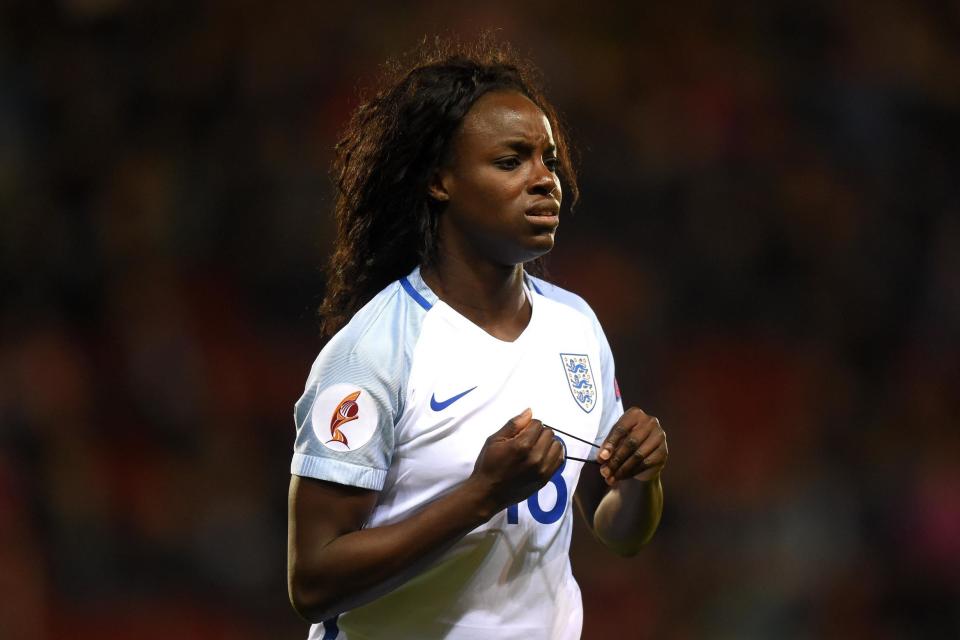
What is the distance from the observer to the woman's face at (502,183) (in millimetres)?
2193

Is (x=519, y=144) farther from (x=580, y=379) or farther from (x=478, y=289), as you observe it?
(x=580, y=379)

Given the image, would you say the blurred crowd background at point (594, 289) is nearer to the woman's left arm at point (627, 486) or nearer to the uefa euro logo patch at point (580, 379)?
the woman's left arm at point (627, 486)

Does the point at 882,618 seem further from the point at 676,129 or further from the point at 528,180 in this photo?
the point at 528,180

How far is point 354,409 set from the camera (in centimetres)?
205

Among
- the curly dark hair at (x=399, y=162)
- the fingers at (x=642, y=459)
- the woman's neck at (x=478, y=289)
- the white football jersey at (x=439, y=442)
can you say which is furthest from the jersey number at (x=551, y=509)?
the curly dark hair at (x=399, y=162)

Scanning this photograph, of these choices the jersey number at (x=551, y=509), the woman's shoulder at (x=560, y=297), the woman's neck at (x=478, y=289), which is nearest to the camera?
the jersey number at (x=551, y=509)

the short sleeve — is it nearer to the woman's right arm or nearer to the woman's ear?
the woman's right arm

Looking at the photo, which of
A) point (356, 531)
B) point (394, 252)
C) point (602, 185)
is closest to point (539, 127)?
point (394, 252)

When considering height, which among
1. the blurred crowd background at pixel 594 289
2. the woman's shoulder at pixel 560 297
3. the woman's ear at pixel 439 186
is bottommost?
the blurred crowd background at pixel 594 289

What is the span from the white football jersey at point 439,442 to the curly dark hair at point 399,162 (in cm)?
12

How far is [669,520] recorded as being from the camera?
193 inches

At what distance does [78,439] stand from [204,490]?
1.80 feet

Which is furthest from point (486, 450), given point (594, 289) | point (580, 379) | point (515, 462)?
point (594, 289)

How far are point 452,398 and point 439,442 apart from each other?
8cm
